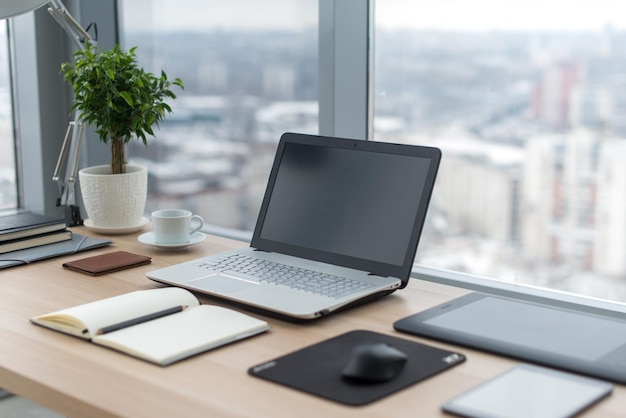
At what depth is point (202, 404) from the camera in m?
1.02

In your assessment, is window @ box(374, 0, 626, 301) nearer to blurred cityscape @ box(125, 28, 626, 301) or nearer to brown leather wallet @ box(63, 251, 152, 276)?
blurred cityscape @ box(125, 28, 626, 301)

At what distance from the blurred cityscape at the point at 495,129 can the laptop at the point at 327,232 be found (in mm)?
399

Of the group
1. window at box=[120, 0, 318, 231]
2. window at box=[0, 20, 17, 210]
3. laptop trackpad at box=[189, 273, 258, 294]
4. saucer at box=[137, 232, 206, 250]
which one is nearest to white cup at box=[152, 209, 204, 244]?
saucer at box=[137, 232, 206, 250]

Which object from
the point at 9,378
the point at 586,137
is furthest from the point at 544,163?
the point at 9,378

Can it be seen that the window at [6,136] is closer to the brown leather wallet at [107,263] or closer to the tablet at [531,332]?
the brown leather wallet at [107,263]

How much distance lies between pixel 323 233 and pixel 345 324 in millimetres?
277

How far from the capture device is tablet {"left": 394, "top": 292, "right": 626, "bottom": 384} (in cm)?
112

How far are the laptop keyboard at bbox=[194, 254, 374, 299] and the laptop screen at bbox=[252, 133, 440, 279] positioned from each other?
0.17 feet

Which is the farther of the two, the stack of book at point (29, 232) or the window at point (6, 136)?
the window at point (6, 136)

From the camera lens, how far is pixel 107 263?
5.35ft

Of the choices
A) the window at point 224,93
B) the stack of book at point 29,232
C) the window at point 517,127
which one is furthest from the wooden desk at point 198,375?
the window at point 224,93

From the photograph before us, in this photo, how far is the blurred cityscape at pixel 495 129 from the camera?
5.50 feet

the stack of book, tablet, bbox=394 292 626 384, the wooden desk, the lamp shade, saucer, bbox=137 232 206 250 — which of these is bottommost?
the wooden desk

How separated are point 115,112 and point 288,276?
644 mm
